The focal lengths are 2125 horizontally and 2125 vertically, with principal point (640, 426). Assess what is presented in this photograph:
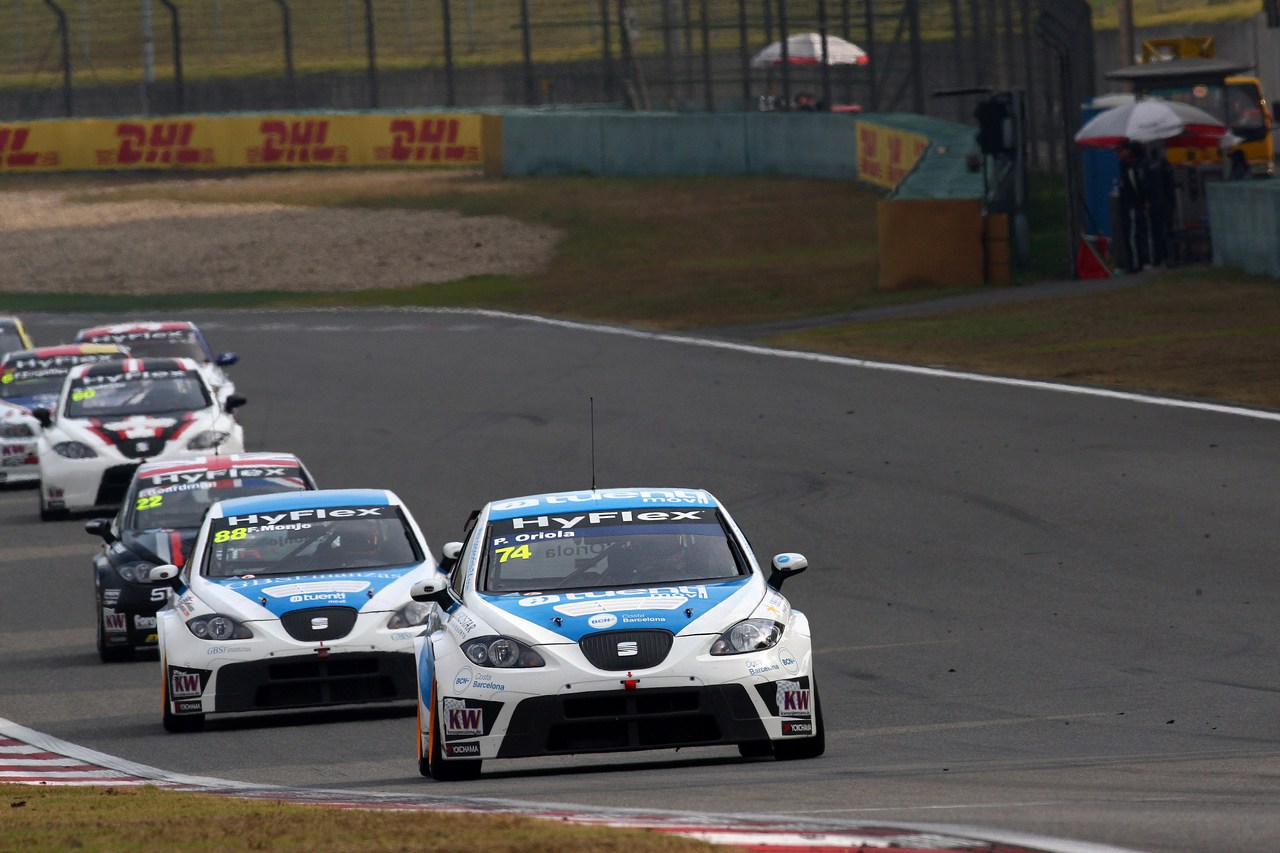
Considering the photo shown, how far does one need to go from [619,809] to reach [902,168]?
35.9 meters

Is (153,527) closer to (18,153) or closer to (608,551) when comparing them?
(608,551)

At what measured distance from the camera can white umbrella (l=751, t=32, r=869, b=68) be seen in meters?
48.5

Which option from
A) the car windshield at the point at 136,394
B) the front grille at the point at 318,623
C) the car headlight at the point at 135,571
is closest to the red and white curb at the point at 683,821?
the front grille at the point at 318,623

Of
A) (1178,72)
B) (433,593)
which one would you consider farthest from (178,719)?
(1178,72)

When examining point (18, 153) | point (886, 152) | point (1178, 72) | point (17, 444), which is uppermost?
point (18, 153)

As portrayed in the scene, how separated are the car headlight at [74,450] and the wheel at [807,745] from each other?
14099 millimetres

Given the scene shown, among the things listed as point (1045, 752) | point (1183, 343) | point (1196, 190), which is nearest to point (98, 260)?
point (1196, 190)

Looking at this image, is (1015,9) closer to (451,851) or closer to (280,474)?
(280,474)

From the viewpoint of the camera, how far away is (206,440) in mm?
21938

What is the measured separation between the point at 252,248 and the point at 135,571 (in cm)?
3269

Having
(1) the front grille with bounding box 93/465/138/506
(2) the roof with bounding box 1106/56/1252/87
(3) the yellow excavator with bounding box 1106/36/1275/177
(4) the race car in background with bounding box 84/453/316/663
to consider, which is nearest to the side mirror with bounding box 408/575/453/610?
(4) the race car in background with bounding box 84/453/316/663

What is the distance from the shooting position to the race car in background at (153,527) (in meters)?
14.2

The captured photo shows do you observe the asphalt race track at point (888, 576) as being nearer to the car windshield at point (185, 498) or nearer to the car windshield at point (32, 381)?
the car windshield at point (185, 498)

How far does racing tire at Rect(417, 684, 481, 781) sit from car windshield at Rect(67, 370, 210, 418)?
14058 millimetres
